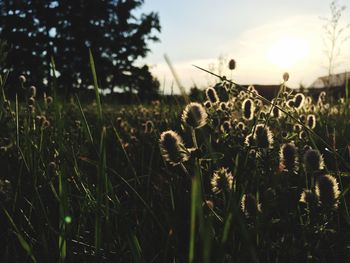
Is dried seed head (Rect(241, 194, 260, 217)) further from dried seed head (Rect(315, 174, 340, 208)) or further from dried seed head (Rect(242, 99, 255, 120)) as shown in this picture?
dried seed head (Rect(242, 99, 255, 120))

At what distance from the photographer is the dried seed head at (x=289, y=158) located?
1.49m

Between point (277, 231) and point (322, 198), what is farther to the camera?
point (277, 231)

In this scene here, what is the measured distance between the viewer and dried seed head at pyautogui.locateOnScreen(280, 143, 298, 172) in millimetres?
1493

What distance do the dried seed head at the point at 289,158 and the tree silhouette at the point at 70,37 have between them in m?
33.1

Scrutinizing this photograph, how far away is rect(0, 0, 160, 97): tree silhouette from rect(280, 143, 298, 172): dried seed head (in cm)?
3310

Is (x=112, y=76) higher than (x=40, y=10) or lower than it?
lower

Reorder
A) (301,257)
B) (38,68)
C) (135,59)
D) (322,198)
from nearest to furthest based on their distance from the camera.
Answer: (322,198)
(301,257)
(38,68)
(135,59)

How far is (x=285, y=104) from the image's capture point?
3.31 m

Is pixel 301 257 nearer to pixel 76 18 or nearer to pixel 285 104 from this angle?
pixel 285 104

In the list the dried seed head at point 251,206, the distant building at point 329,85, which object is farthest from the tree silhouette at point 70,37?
the dried seed head at point 251,206

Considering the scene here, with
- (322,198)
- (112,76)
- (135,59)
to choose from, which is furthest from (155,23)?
(322,198)

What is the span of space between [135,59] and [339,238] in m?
38.3

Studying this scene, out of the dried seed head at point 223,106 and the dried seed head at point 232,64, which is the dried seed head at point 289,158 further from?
the dried seed head at point 232,64

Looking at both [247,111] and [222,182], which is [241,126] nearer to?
[247,111]
